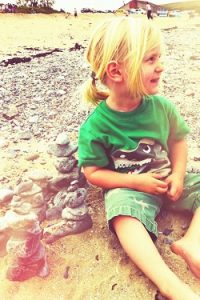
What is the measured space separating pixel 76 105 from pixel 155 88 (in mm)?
2036

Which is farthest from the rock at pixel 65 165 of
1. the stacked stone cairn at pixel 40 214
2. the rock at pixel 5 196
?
the rock at pixel 5 196

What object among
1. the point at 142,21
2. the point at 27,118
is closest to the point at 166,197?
the point at 142,21

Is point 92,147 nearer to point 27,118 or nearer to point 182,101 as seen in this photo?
point 27,118

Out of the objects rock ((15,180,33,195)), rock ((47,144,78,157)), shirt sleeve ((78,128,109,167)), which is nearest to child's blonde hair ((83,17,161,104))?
shirt sleeve ((78,128,109,167))

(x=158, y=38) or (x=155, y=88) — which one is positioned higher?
(x=158, y=38)

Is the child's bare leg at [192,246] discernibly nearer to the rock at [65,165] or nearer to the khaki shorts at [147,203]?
the khaki shorts at [147,203]

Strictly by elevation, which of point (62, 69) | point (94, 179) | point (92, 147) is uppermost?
point (92, 147)

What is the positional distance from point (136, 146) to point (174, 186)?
0.27 meters

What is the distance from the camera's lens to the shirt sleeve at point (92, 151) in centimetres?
207

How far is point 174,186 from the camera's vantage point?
6.90 ft

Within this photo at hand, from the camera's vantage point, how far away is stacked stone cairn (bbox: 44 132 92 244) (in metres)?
2.11

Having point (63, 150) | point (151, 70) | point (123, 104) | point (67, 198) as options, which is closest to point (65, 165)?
point (63, 150)

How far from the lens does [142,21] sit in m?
2.01

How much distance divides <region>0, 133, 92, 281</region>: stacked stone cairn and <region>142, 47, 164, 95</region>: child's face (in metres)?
0.60
